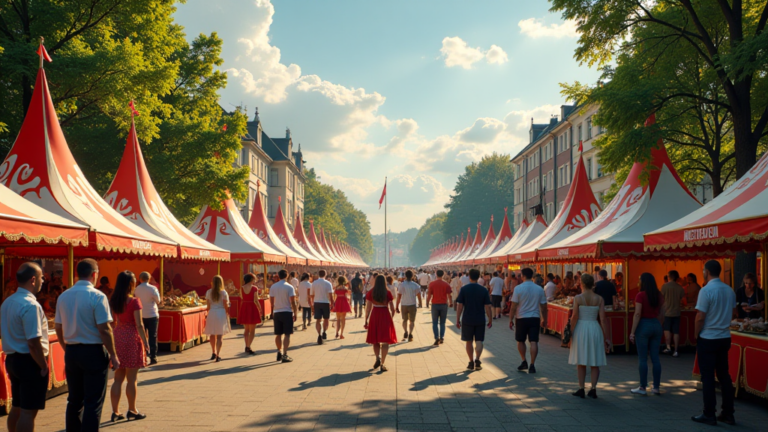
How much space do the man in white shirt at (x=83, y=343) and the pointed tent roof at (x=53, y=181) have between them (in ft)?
14.3

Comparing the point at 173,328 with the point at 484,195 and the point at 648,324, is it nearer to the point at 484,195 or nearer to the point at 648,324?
the point at 648,324

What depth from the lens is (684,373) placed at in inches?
430

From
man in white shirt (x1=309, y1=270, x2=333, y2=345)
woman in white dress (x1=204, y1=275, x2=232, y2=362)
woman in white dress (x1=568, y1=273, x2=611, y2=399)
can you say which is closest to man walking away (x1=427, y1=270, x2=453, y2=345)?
man in white shirt (x1=309, y1=270, x2=333, y2=345)

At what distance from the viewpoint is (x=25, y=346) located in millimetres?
5430

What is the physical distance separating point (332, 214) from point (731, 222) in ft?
309

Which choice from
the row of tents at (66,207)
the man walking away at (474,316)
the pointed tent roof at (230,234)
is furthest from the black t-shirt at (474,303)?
the pointed tent roof at (230,234)

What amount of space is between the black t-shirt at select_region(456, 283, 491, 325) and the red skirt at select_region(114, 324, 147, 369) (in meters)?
5.72

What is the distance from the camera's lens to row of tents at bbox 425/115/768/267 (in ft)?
30.1

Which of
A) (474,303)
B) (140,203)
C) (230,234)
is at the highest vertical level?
(140,203)

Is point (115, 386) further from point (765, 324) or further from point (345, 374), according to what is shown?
point (765, 324)

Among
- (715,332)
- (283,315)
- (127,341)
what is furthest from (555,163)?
(127,341)

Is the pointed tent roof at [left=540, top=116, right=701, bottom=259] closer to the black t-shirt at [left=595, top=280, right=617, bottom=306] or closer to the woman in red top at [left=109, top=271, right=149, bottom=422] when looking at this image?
the black t-shirt at [left=595, top=280, right=617, bottom=306]

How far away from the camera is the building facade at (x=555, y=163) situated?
45.3m

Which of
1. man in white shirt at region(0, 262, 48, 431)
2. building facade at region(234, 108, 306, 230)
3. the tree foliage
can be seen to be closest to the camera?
man in white shirt at region(0, 262, 48, 431)
